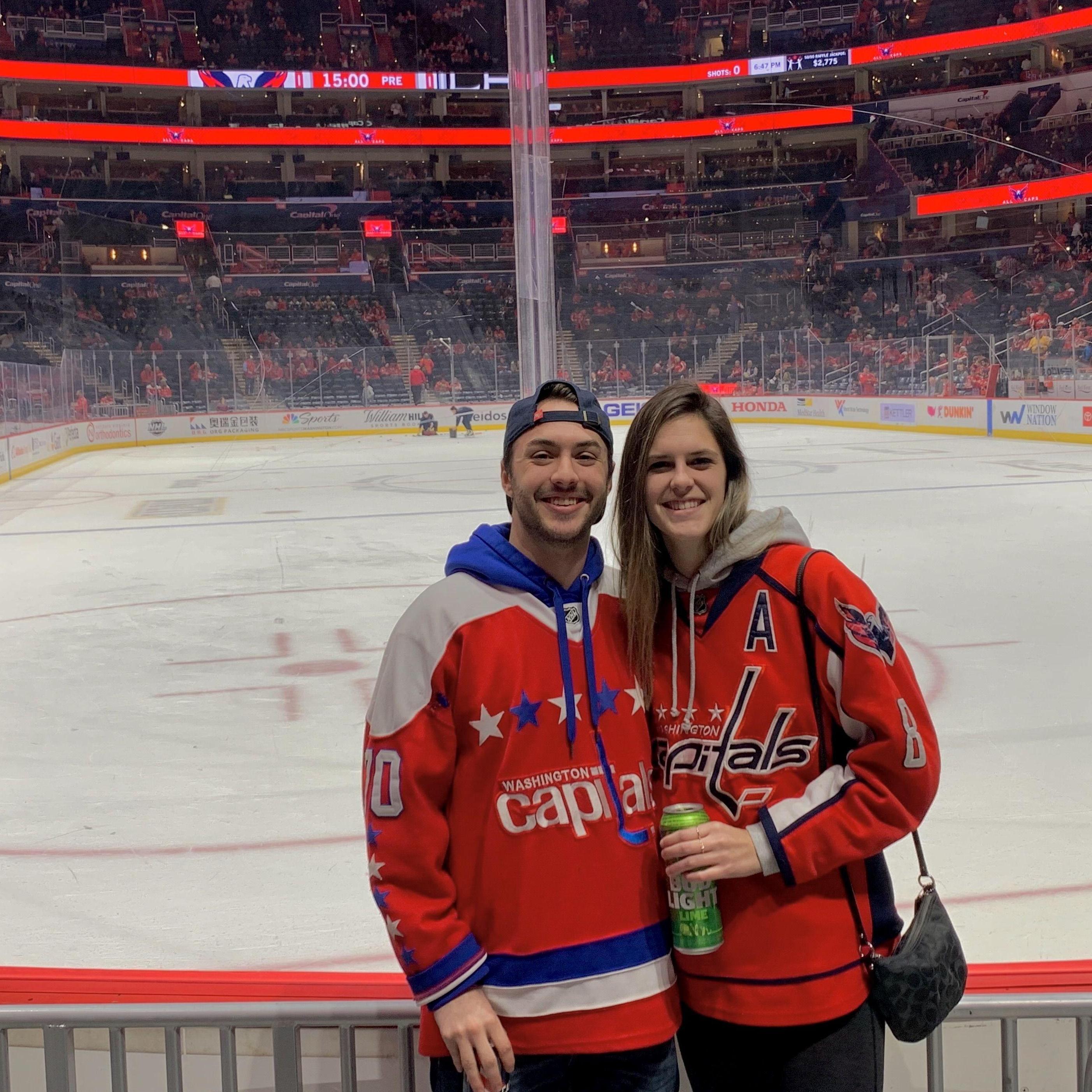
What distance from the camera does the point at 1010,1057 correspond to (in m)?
1.37

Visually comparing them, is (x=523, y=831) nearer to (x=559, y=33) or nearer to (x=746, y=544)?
(x=746, y=544)

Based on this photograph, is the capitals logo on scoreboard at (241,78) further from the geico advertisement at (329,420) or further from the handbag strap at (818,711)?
the handbag strap at (818,711)

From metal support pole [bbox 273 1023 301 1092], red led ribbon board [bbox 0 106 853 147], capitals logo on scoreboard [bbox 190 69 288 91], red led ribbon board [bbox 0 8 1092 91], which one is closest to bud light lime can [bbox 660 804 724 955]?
metal support pole [bbox 273 1023 301 1092]

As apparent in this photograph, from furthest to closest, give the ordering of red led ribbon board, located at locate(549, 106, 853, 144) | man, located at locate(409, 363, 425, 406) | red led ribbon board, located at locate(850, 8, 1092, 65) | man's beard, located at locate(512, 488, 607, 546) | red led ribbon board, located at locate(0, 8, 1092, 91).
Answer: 1. red led ribbon board, located at locate(549, 106, 853, 144)
2. red led ribbon board, located at locate(850, 8, 1092, 65)
3. red led ribbon board, located at locate(0, 8, 1092, 91)
4. man, located at locate(409, 363, 425, 406)
5. man's beard, located at locate(512, 488, 607, 546)

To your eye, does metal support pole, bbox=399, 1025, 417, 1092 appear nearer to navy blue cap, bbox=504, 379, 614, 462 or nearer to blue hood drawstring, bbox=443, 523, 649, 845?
blue hood drawstring, bbox=443, 523, 649, 845

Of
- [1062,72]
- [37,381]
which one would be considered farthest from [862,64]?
[37,381]

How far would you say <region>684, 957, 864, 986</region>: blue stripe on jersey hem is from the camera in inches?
47.1

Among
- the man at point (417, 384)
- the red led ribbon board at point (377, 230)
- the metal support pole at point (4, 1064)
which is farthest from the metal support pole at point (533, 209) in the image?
→ the red led ribbon board at point (377, 230)

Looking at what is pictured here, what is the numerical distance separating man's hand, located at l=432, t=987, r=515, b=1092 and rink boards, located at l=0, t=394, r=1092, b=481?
14985mm

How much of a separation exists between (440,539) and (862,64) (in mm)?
20242

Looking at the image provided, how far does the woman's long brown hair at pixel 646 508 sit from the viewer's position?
124 cm

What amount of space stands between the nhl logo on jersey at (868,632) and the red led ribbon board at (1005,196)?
2501cm

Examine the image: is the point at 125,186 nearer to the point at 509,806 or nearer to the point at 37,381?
the point at 37,381

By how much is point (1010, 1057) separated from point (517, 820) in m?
0.67
